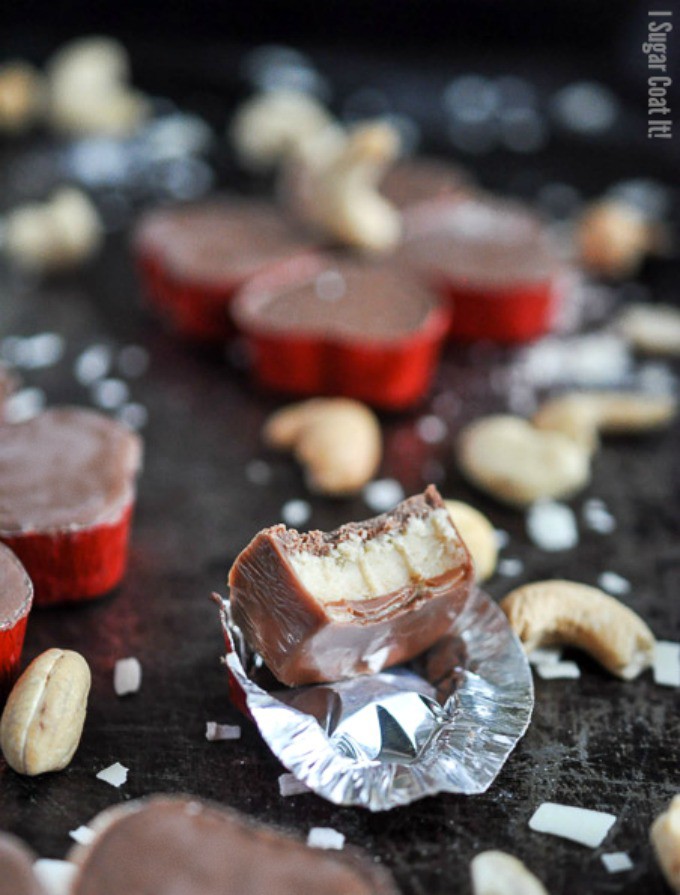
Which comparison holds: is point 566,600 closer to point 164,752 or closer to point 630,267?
point 164,752

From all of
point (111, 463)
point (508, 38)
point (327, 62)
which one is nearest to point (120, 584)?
point (111, 463)

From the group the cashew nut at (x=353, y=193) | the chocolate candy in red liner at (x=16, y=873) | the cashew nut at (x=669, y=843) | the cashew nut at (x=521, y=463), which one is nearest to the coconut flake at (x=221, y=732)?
the chocolate candy in red liner at (x=16, y=873)

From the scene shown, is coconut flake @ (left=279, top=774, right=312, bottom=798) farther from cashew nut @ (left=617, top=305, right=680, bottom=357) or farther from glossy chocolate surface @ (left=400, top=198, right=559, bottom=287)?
cashew nut @ (left=617, top=305, right=680, bottom=357)

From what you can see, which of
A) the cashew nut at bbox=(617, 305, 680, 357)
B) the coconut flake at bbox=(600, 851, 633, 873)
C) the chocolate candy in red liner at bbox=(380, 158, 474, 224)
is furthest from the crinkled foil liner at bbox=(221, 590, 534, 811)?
the chocolate candy in red liner at bbox=(380, 158, 474, 224)

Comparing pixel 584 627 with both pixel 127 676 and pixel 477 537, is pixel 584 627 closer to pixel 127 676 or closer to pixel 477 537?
pixel 477 537

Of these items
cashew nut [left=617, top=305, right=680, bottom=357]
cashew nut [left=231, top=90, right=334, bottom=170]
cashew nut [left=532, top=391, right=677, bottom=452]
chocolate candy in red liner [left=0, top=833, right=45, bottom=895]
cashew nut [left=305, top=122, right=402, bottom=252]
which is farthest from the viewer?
cashew nut [left=231, top=90, right=334, bottom=170]

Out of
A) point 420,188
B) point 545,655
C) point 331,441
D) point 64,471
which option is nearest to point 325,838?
point 545,655

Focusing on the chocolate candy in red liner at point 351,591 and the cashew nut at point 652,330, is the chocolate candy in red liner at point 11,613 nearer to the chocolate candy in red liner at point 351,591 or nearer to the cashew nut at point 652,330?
the chocolate candy in red liner at point 351,591
